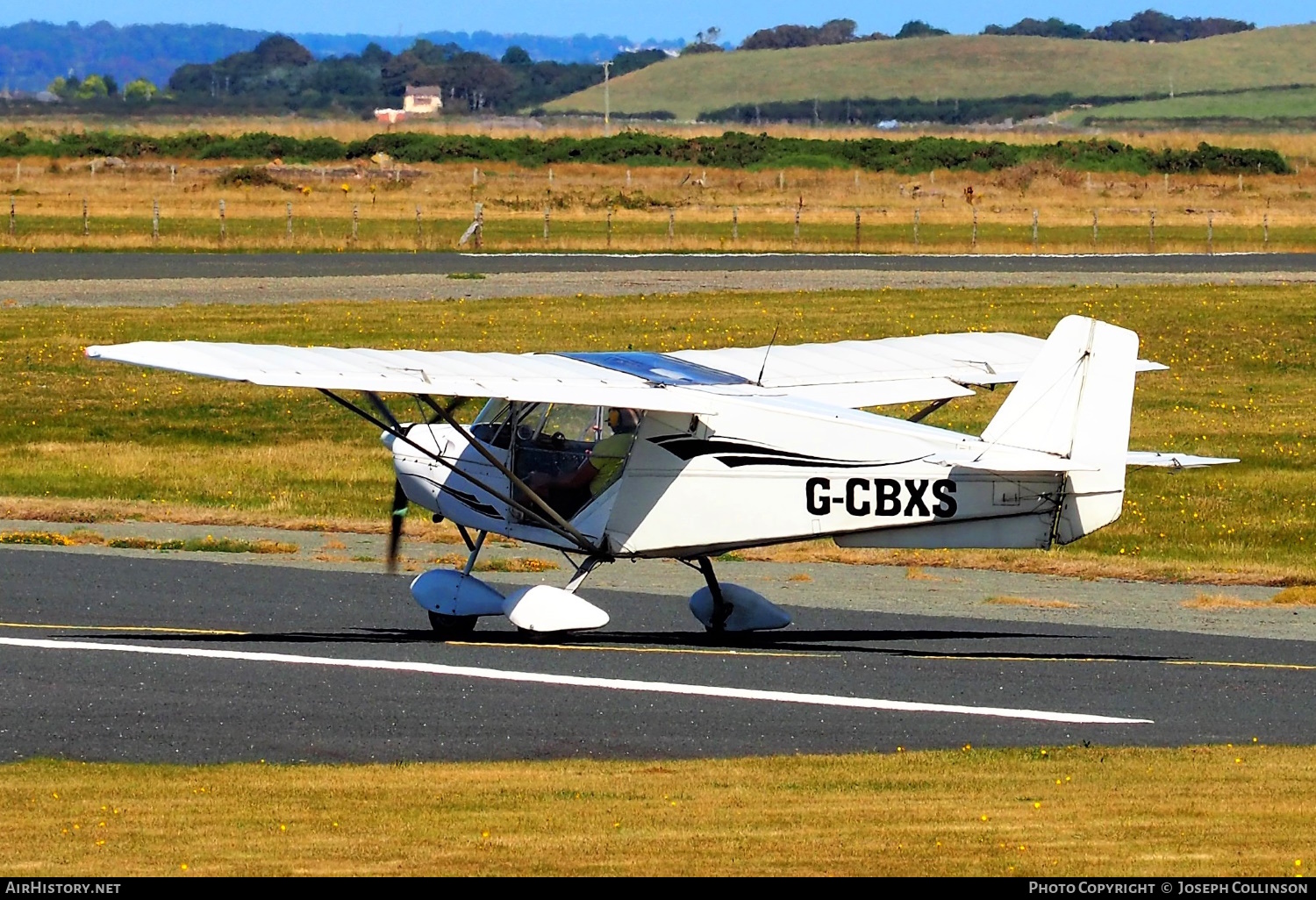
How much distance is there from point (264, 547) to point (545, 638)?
5.83 meters

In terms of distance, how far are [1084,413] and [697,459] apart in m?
2.86

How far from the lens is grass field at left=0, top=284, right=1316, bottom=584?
21.9 m

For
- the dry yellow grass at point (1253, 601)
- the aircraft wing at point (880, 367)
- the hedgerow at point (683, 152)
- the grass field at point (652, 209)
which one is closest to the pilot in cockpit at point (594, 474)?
the aircraft wing at point (880, 367)

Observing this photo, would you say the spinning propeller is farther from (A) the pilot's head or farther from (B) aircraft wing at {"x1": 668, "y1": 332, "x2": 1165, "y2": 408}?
(B) aircraft wing at {"x1": 668, "y1": 332, "x2": 1165, "y2": 408}

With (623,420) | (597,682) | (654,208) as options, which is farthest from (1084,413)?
(654,208)

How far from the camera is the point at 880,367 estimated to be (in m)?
16.9

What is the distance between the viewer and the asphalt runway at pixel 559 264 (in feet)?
151

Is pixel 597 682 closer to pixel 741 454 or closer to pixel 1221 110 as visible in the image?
pixel 741 454

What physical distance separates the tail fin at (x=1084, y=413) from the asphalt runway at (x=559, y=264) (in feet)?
111

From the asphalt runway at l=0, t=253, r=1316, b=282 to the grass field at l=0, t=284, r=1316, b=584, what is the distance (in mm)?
6635

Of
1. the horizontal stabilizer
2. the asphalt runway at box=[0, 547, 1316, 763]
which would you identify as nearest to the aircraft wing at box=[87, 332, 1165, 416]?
the horizontal stabilizer

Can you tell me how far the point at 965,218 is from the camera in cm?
6956

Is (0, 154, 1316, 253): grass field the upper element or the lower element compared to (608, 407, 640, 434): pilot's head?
upper

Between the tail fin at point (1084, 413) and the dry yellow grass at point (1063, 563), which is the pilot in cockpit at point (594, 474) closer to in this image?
the tail fin at point (1084, 413)
